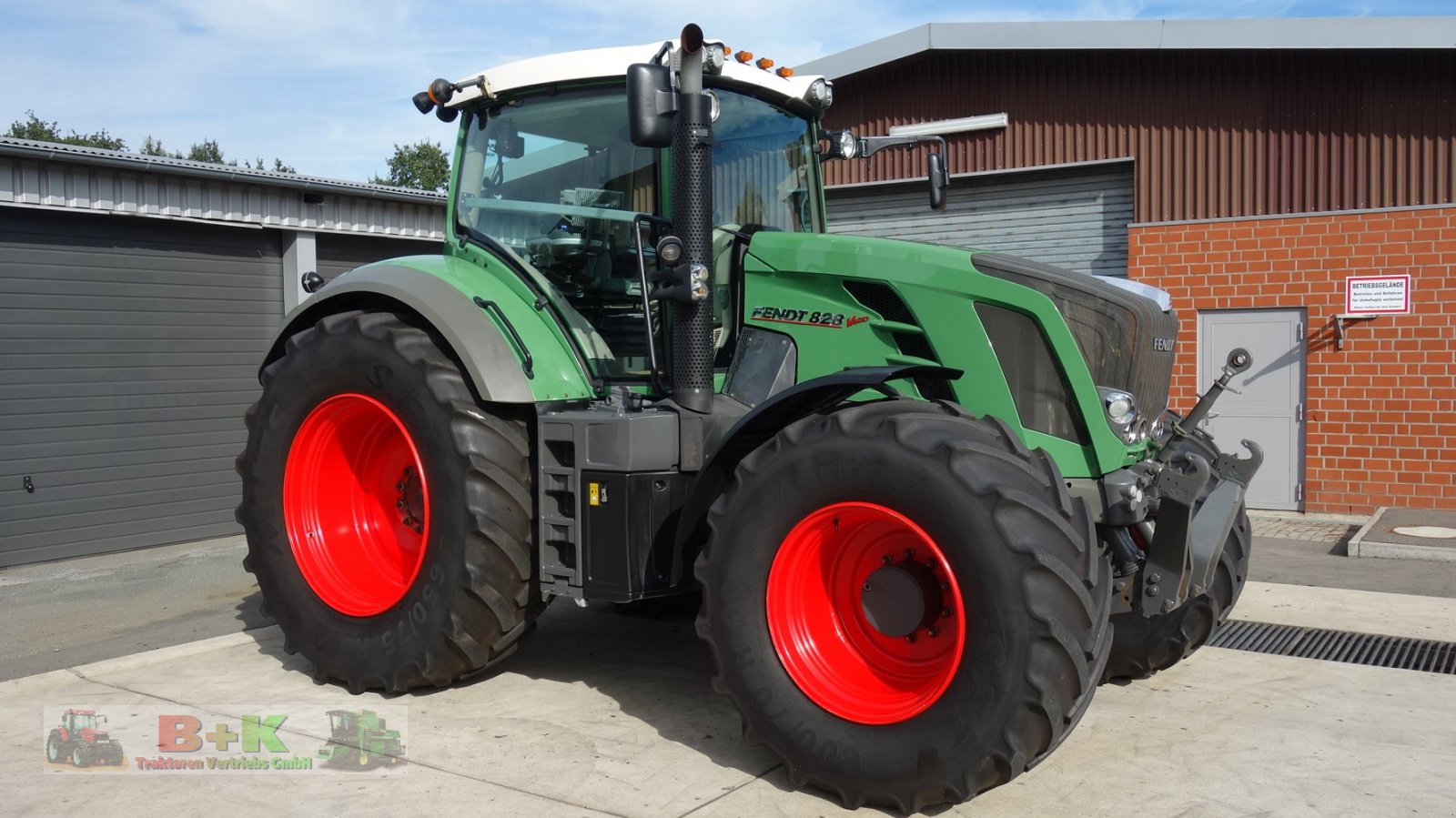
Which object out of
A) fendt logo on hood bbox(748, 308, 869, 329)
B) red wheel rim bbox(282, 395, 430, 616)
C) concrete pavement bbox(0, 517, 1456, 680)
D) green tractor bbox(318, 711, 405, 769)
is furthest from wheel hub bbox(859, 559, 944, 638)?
concrete pavement bbox(0, 517, 1456, 680)

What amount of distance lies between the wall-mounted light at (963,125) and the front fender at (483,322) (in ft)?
28.4

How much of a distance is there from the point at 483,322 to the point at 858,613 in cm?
193

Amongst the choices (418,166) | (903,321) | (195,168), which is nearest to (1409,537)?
(903,321)

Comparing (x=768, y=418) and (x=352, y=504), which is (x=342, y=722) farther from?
(x=768, y=418)

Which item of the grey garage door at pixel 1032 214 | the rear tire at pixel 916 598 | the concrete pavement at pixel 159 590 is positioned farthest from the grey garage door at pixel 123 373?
the rear tire at pixel 916 598

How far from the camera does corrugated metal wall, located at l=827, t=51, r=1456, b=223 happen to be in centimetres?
1091

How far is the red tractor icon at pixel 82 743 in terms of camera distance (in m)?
4.20

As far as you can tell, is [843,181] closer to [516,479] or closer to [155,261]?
[155,261]

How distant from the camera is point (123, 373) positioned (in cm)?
925

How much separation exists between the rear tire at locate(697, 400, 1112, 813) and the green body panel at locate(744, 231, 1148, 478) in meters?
0.52

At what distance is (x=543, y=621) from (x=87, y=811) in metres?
2.91

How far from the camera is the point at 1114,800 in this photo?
3746 millimetres

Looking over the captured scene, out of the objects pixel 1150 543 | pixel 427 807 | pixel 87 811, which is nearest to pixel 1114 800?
pixel 1150 543

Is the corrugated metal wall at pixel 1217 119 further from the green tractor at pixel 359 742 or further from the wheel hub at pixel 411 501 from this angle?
the green tractor at pixel 359 742
